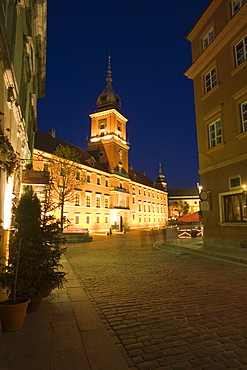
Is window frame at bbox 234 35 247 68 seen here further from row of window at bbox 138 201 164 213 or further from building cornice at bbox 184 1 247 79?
row of window at bbox 138 201 164 213

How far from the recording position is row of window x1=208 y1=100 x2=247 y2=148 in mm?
13688

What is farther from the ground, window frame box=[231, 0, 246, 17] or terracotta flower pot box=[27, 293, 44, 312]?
window frame box=[231, 0, 246, 17]

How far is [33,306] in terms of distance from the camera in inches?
201

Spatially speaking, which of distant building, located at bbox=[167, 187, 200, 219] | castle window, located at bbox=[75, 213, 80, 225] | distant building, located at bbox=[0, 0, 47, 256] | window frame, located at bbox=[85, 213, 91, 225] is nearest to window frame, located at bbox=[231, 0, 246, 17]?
distant building, located at bbox=[0, 0, 47, 256]

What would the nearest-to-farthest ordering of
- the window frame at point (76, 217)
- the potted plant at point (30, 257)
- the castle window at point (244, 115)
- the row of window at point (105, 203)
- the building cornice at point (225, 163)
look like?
the potted plant at point (30, 257) < the building cornice at point (225, 163) < the castle window at point (244, 115) < the window frame at point (76, 217) < the row of window at point (105, 203)

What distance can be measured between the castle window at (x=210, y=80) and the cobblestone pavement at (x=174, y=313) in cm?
1248

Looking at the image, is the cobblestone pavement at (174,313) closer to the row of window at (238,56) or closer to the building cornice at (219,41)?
the row of window at (238,56)

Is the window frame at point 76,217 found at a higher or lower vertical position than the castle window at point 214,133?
lower

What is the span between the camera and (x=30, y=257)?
A: 5.08 meters

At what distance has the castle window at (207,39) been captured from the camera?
54.4 feet

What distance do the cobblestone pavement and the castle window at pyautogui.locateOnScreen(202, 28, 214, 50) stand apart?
50.1 feet

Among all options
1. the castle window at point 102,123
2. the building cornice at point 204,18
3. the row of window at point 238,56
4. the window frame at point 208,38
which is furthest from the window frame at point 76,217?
the window frame at point 208,38

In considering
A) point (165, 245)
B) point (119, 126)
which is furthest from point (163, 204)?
point (165, 245)

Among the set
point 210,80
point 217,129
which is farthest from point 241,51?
point 217,129
